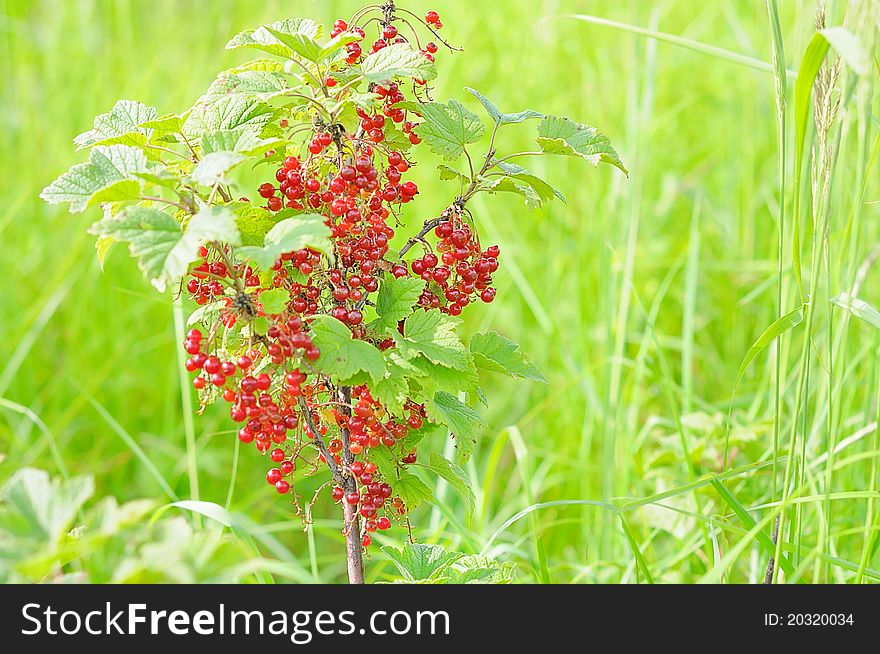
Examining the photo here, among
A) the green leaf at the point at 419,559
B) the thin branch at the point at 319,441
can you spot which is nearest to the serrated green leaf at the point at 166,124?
the thin branch at the point at 319,441

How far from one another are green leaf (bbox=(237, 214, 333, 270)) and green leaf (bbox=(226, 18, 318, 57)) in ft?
0.65

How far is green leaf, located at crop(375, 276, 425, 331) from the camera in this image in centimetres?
109

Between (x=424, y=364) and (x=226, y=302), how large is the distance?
0.24 meters

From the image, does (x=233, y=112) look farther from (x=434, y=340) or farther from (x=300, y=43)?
(x=434, y=340)

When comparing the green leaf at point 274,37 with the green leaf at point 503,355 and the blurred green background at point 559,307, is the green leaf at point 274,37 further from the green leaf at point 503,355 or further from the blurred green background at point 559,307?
the blurred green background at point 559,307

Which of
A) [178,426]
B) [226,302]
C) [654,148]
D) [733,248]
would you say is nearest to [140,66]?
[178,426]

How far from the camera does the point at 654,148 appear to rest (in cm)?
305

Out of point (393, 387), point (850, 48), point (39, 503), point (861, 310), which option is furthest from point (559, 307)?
point (39, 503)

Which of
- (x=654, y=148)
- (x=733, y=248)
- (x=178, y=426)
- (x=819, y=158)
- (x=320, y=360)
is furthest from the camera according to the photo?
(x=654, y=148)

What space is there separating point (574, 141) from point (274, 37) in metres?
0.37

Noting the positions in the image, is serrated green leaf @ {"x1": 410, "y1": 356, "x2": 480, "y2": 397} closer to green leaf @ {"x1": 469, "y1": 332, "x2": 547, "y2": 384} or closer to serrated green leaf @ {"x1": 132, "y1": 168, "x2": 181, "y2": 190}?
green leaf @ {"x1": 469, "y1": 332, "x2": 547, "y2": 384}

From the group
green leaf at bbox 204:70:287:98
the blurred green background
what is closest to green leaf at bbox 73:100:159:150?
green leaf at bbox 204:70:287:98

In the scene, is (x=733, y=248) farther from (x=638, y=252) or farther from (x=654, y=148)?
(x=654, y=148)

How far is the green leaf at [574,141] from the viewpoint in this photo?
3.63 ft
